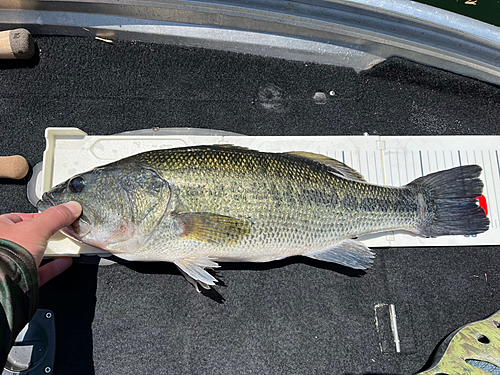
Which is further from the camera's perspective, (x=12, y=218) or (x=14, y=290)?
(x=12, y=218)

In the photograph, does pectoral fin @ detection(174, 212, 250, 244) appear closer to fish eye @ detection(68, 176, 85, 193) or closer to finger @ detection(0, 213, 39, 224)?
fish eye @ detection(68, 176, 85, 193)

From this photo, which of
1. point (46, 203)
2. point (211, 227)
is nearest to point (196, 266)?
point (211, 227)

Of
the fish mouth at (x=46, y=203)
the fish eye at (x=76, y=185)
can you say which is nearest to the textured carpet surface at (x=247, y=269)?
the fish mouth at (x=46, y=203)

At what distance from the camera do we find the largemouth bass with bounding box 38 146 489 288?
1665 millimetres

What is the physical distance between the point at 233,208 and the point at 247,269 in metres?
0.64

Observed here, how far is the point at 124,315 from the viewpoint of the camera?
2074 millimetres

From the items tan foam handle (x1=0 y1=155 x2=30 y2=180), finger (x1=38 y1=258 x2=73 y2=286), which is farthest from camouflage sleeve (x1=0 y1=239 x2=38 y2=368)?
tan foam handle (x1=0 y1=155 x2=30 y2=180)

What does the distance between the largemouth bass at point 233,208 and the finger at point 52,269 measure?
0.46 meters

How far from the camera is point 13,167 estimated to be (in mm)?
2055

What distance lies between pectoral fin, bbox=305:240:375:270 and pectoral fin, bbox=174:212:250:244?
51 centimetres

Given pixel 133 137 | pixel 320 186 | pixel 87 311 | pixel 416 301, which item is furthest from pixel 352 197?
pixel 87 311

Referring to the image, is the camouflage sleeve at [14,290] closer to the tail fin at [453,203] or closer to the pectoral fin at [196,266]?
the pectoral fin at [196,266]

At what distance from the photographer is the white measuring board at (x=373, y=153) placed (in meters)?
2.09

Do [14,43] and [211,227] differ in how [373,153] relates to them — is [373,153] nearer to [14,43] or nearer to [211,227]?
[211,227]
